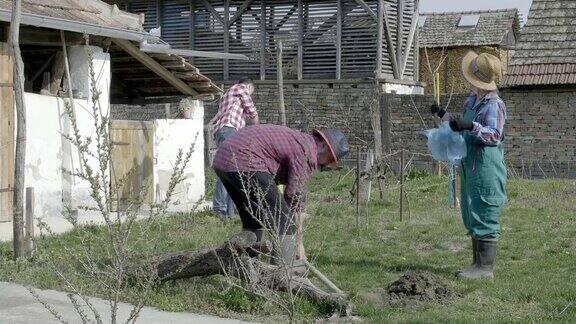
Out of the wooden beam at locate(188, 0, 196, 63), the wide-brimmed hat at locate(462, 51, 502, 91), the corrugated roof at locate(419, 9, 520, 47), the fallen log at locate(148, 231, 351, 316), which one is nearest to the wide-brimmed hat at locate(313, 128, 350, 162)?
the fallen log at locate(148, 231, 351, 316)

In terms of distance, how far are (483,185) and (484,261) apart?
2.16 ft

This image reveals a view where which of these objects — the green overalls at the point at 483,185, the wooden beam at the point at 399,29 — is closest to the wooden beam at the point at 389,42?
the wooden beam at the point at 399,29

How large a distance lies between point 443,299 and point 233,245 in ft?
5.54

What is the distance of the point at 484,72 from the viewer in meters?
8.47

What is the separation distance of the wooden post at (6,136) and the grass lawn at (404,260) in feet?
4.40

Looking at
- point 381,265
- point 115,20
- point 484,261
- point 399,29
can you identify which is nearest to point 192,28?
point 399,29

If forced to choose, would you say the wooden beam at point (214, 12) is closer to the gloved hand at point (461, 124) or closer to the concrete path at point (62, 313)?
the gloved hand at point (461, 124)

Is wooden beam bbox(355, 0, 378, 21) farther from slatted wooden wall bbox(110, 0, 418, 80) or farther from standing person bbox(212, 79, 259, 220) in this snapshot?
standing person bbox(212, 79, 259, 220)

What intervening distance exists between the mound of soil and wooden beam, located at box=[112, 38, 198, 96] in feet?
22.7

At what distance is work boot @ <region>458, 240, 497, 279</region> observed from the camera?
8.36m

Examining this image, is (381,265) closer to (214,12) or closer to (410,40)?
(410,40)

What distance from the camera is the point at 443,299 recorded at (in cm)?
749

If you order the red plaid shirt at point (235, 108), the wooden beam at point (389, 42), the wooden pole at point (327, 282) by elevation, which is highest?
the wooden beam at point (389, 42)

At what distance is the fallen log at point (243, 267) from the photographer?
705 cm
